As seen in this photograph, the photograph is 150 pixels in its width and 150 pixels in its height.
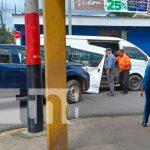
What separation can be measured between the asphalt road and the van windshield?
1.33 metres

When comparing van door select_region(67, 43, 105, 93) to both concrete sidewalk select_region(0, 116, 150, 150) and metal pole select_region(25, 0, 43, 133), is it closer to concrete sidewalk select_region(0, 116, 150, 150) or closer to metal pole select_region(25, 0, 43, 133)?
concrete sidewalk select_region(0, 116, 150, 150)

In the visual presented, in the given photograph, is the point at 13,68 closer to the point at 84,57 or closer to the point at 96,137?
the point at 84,57

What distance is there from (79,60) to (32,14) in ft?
24.7

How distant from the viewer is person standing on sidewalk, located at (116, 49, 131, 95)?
16.2 metres

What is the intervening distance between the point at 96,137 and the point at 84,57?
7.90 metres

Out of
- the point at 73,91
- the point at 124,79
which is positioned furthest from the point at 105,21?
the point at 73,91

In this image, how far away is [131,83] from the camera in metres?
17.5

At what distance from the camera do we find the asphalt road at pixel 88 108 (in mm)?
10766

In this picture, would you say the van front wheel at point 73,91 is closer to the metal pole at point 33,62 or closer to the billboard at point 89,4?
the metal pole at point 33,62

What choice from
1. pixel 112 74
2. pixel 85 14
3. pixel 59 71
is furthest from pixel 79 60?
pixel 85 14

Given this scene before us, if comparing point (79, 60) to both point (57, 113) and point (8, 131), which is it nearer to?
point (8, 131)

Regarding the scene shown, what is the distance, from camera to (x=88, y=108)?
1255cm

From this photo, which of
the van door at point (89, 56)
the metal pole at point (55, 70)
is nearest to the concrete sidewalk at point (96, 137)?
the metal pole at point (55, 70)

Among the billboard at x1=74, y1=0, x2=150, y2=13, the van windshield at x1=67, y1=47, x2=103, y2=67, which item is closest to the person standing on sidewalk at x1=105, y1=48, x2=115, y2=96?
the van windshield at x1=67, y1=47, x2=103, y2=67
